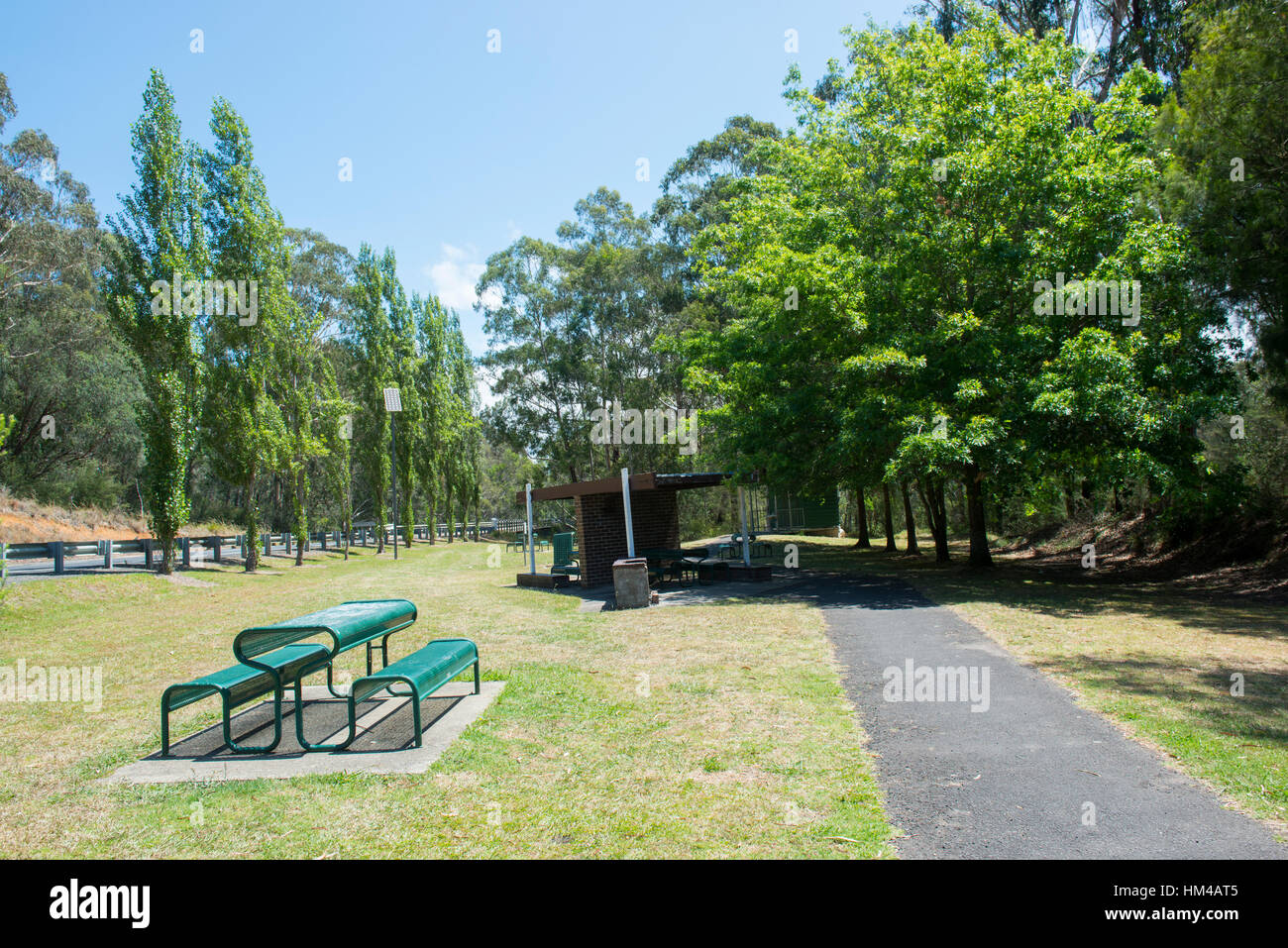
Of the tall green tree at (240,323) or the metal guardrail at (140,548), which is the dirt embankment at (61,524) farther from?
the tall green tree at (240,323)

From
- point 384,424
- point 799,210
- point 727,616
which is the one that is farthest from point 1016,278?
point 384,424

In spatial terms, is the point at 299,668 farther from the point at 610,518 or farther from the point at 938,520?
the point at 938,520

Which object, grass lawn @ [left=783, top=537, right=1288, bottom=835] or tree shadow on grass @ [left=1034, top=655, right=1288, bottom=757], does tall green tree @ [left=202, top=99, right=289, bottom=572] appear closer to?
grass lawn @ [left=783, top=537, right=1288, bottom=835]

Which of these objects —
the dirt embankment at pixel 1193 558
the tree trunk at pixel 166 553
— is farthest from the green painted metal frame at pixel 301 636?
the tree trunk at pixel 166 553

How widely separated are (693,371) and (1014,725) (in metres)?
14.7

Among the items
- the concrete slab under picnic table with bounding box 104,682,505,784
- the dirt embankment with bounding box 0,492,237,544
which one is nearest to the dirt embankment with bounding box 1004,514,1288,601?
the concrete slab under picnic table with bounding box 104,682,505,784

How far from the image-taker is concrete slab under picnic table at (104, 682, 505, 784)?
4941 millimetres

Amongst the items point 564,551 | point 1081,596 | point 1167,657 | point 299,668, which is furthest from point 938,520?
point 299,668

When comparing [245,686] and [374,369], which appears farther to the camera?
[374,369]

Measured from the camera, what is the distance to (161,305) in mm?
20047

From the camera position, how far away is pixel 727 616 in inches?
476

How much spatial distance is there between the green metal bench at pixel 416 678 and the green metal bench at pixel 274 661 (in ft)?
1.09

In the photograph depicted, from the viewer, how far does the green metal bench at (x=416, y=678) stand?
5.32 metres

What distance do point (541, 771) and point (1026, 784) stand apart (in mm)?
2992
